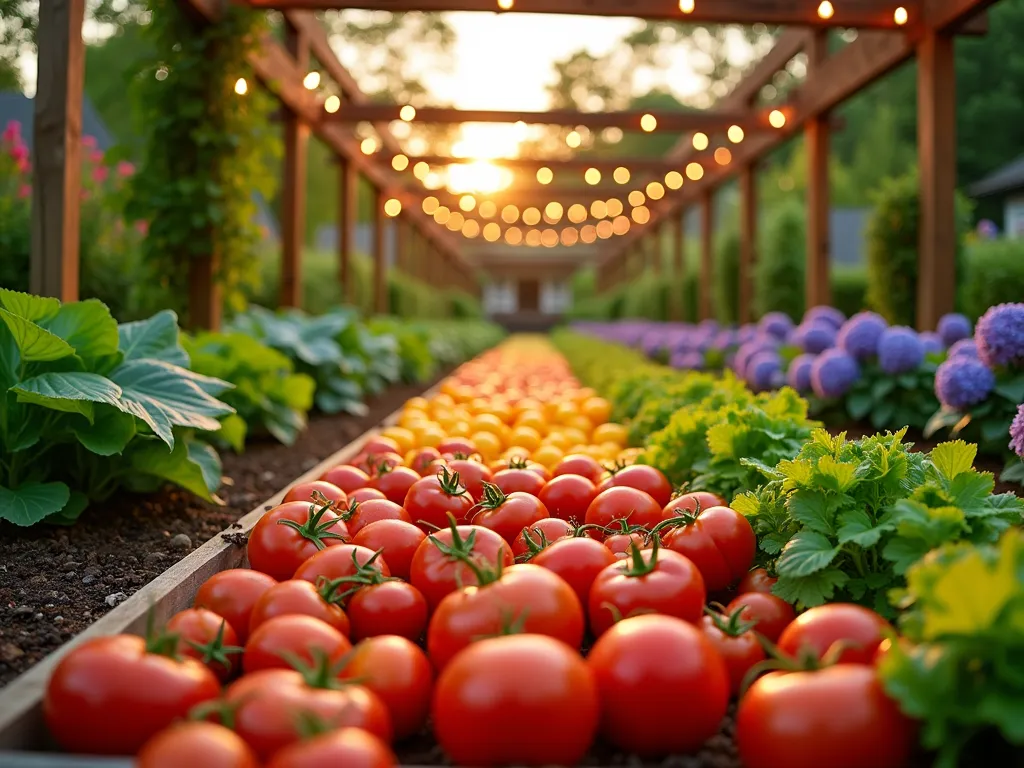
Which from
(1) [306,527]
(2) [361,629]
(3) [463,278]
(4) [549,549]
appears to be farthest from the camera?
(3) [463,278]

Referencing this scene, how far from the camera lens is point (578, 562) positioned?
187 centimetres

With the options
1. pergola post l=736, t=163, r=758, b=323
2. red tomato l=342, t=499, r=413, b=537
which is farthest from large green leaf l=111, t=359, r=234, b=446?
pergola post l=736, t=163, r=758, b=323

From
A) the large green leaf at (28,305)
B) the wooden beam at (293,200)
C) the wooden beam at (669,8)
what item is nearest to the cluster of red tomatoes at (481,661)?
the large green leaf at (28,305)

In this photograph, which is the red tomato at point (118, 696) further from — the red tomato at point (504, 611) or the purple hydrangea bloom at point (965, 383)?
the purple hydrangea bloom at point (965, 383)

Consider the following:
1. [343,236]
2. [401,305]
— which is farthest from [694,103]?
[343,236]

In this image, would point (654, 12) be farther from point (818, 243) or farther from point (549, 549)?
point (549, 549)

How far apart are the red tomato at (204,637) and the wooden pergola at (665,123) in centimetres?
273

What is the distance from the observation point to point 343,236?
11883 mm

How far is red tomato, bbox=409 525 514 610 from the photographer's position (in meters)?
1.78

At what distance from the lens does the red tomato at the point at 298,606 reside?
1712 mm

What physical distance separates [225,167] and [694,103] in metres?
37.3

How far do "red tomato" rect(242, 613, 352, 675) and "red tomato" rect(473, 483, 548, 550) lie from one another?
696 mm

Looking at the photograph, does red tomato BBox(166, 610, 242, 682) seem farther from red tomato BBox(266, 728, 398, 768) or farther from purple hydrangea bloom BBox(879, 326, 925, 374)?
purple hydrangea bloom BBox(879, 326, 925, 374)

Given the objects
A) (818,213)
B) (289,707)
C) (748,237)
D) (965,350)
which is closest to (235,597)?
(289,707)
